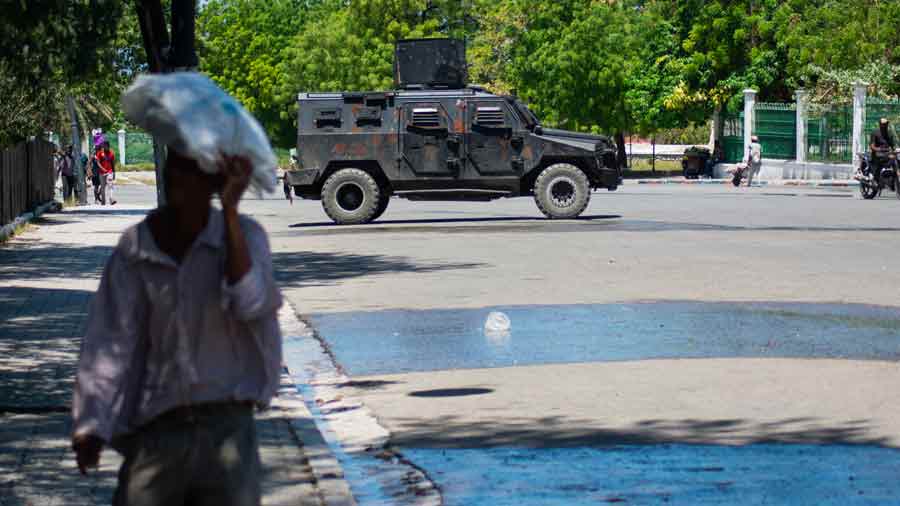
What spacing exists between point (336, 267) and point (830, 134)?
115ft

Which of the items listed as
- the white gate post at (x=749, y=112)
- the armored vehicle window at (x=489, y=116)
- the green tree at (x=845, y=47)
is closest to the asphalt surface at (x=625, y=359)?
the armored vehicle window at (x=489, y=116)

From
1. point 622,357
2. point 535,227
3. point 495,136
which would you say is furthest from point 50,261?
point 622,357

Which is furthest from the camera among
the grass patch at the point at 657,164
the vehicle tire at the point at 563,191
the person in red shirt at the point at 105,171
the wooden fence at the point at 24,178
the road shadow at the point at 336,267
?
the grass patch at the point at 657,164

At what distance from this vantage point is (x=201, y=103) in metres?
4.07

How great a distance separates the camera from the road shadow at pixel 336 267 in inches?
736

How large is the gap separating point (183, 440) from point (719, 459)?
4288 mm

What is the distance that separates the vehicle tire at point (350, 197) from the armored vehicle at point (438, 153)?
18mm

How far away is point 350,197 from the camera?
99.1 feet

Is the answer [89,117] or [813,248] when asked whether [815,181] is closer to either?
[813,248]

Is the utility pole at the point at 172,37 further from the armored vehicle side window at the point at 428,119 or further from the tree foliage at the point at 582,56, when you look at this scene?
the armored vehicle side window at the point at 428,119

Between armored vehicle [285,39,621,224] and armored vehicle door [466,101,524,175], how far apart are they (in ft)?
0.06

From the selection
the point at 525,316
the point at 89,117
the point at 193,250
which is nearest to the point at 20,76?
the point at 525,316

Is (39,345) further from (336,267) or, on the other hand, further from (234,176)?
(234,176)

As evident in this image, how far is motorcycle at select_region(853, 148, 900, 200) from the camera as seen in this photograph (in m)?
38.6
